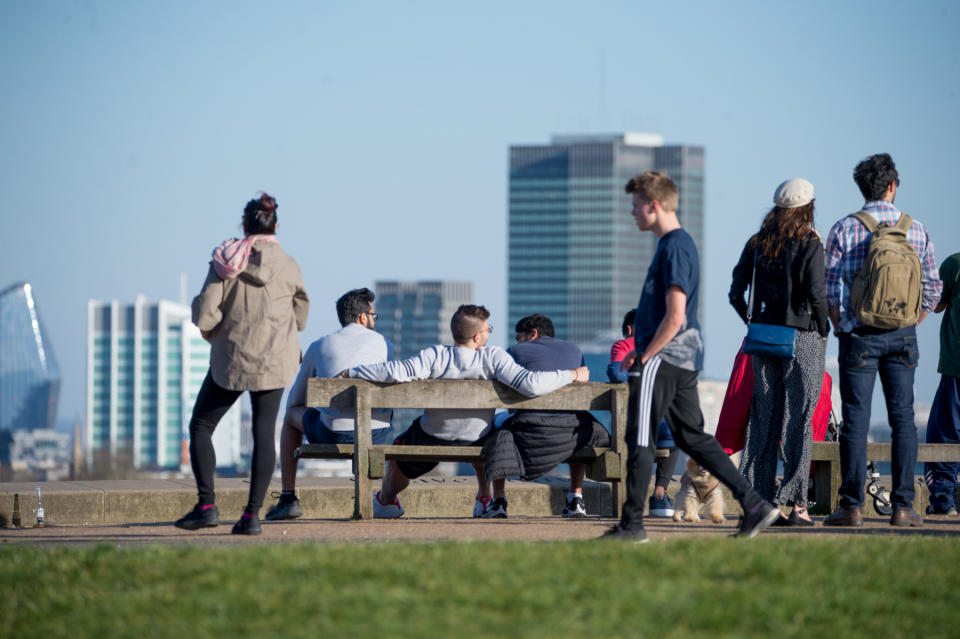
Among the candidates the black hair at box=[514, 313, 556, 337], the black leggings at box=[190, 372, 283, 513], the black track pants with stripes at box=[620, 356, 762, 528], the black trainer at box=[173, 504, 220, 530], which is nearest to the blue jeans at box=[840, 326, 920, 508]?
the black track pants with stripes at box=[620, 356, 762, 528]

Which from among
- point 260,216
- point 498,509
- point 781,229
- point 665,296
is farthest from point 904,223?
point 260,216

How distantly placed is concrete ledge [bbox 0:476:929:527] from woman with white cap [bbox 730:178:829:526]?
1564 mm

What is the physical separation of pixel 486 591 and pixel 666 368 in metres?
2.32

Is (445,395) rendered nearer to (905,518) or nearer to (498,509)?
(498,509)

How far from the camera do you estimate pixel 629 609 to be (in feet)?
15.3

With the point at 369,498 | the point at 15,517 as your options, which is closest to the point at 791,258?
the point at 369,498

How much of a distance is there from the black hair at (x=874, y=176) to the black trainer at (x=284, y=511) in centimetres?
410

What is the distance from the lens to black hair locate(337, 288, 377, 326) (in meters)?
9.81

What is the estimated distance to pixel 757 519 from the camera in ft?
22.8

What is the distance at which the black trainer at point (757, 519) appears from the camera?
693 cm

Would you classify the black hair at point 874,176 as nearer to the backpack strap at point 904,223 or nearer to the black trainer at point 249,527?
the backpack strap at point 904,223

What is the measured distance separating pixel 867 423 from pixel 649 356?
6.39 feet

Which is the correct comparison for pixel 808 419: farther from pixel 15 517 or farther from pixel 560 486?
pixel 15 517

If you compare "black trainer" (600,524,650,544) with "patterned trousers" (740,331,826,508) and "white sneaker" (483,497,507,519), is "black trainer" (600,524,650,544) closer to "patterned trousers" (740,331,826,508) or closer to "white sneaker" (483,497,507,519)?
"patterned trousers" (740,331,826,508)
